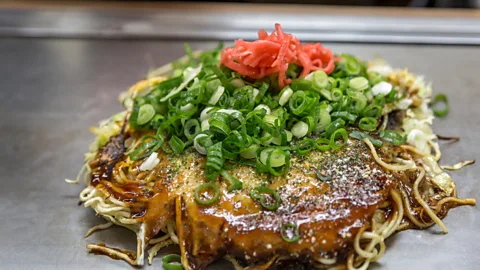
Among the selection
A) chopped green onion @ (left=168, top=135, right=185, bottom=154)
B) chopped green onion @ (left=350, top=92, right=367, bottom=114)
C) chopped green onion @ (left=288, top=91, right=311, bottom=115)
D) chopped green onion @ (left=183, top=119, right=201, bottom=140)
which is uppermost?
chopped green onion @ (left=288, top=91, right=311, bottom=115)

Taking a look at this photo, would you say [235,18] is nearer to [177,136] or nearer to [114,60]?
[114,60]

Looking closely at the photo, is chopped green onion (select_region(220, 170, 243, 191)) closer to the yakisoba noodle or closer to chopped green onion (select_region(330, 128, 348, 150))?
the yakisoba noodle

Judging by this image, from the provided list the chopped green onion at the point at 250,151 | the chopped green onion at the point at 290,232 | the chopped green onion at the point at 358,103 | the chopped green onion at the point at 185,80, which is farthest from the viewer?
the chopped green onion at the point at 185,80

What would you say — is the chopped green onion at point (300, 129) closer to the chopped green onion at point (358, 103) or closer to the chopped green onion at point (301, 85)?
the chopped green onion at point (301, 85)

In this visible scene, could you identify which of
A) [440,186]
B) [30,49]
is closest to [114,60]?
[30,49]

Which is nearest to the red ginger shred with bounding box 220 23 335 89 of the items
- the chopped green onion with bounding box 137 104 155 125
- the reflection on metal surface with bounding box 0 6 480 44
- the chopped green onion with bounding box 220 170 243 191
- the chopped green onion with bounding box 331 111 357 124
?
the chopped green onion with bounding box 331 111 357 124

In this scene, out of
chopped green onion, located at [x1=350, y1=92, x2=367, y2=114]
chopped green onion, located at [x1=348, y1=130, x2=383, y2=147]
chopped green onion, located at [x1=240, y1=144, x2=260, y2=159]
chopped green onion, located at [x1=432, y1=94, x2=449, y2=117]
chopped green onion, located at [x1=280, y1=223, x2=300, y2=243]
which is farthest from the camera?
chopped green onion, located at [x1=432, y1=94, x2=449, y2=117]

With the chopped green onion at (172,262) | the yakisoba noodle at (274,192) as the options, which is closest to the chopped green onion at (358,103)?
the yakisoba noodle at (274,192)
